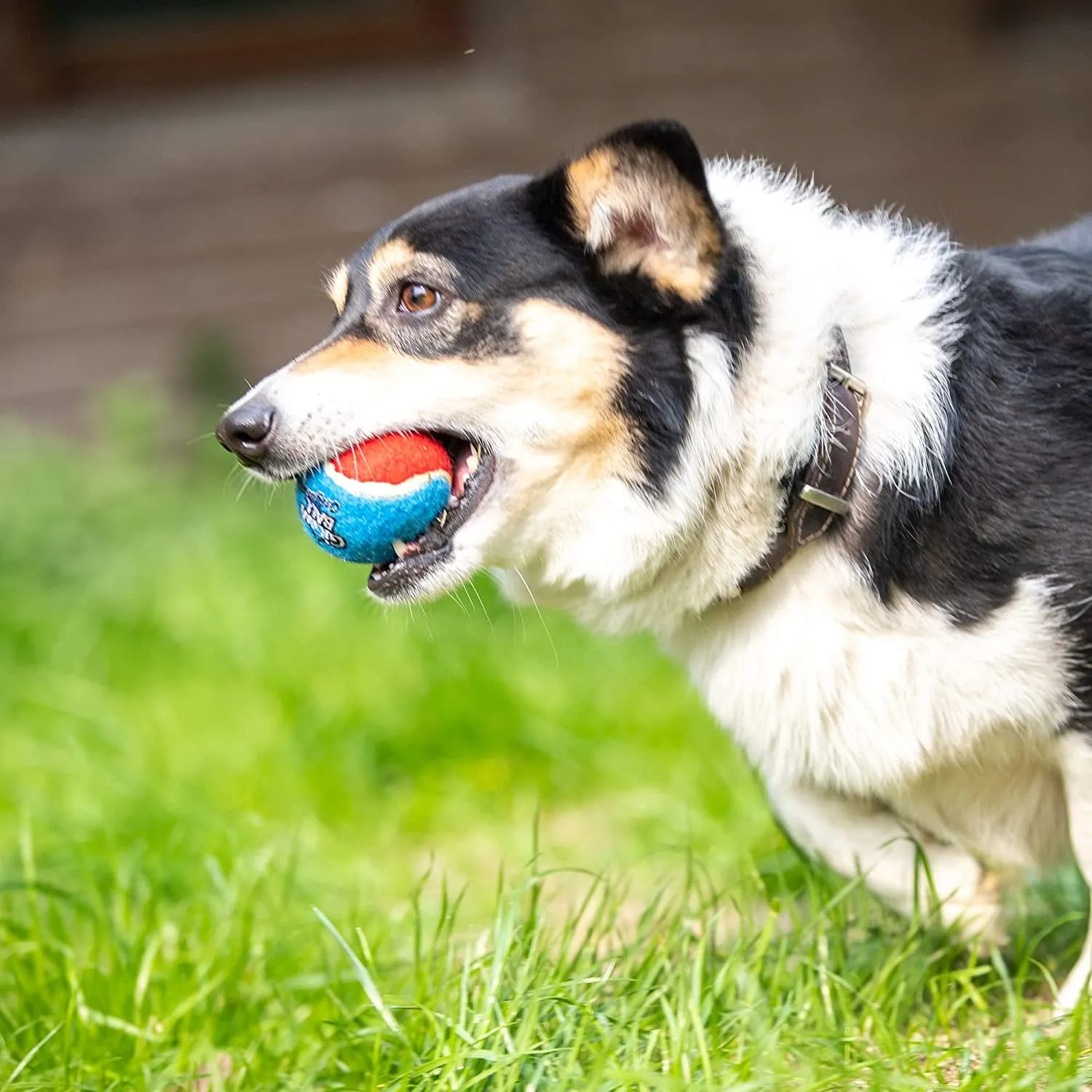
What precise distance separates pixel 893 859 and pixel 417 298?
1.20 metres

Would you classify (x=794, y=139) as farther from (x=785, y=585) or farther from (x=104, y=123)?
(x=785, y=585)

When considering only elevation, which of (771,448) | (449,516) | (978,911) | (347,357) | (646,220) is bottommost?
(978,911)

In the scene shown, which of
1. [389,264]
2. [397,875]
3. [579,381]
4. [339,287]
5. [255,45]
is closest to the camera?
[579,381]

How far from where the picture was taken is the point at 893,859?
235 centimetres

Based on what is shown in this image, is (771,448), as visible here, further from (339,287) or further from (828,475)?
(339,287)

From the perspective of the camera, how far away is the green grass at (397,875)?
2.00m

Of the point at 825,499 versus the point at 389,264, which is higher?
the point at 389,264

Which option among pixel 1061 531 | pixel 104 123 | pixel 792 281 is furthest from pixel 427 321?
pixel 104 123

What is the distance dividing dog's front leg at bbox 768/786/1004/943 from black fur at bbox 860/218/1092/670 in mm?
482

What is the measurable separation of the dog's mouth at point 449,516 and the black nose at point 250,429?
9.9 inches

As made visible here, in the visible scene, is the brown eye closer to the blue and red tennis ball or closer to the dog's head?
the dog's head

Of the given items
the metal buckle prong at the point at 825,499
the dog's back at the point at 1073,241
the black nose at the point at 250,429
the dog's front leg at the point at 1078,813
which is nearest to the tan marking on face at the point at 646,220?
the metal buckle prong at the point at 825,499

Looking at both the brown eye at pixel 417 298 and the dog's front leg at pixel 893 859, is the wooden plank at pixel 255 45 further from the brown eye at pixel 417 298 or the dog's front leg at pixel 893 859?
the dog's front leg at pixel 893 859

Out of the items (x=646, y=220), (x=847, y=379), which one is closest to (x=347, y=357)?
(x=646, y=220)
